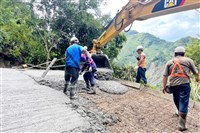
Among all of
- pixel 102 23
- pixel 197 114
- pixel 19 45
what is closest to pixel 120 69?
pixel 102 23

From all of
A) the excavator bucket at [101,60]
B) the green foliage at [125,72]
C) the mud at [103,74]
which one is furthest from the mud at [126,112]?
the green foliage at [125,72]

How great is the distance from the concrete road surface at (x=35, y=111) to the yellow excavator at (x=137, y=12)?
10.2 ft

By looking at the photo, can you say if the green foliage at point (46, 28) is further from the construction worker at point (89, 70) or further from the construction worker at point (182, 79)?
the construction worker at point (182, 79)

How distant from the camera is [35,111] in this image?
4.23 meters

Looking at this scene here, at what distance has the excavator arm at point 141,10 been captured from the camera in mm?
5324

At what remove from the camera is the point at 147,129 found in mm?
4633

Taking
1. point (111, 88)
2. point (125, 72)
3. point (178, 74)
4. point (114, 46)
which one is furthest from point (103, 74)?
point (114, 46)

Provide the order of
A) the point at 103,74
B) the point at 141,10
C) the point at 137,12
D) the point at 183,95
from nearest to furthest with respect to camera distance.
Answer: the point at 183,95, the point at 141,10, the point at 137,12, the point at 103,74

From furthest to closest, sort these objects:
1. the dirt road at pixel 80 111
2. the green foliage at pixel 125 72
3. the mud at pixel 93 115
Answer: the green foliage at pixel 125 72, the mud at pixel 93 115, the dirt road at pixel 80 111

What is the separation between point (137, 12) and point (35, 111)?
4270mm

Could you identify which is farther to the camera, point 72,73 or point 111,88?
point 111,88

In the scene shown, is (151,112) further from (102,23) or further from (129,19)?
(102,23)

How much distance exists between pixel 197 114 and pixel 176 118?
3.13ft

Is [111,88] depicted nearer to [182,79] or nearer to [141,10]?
[141,10]
